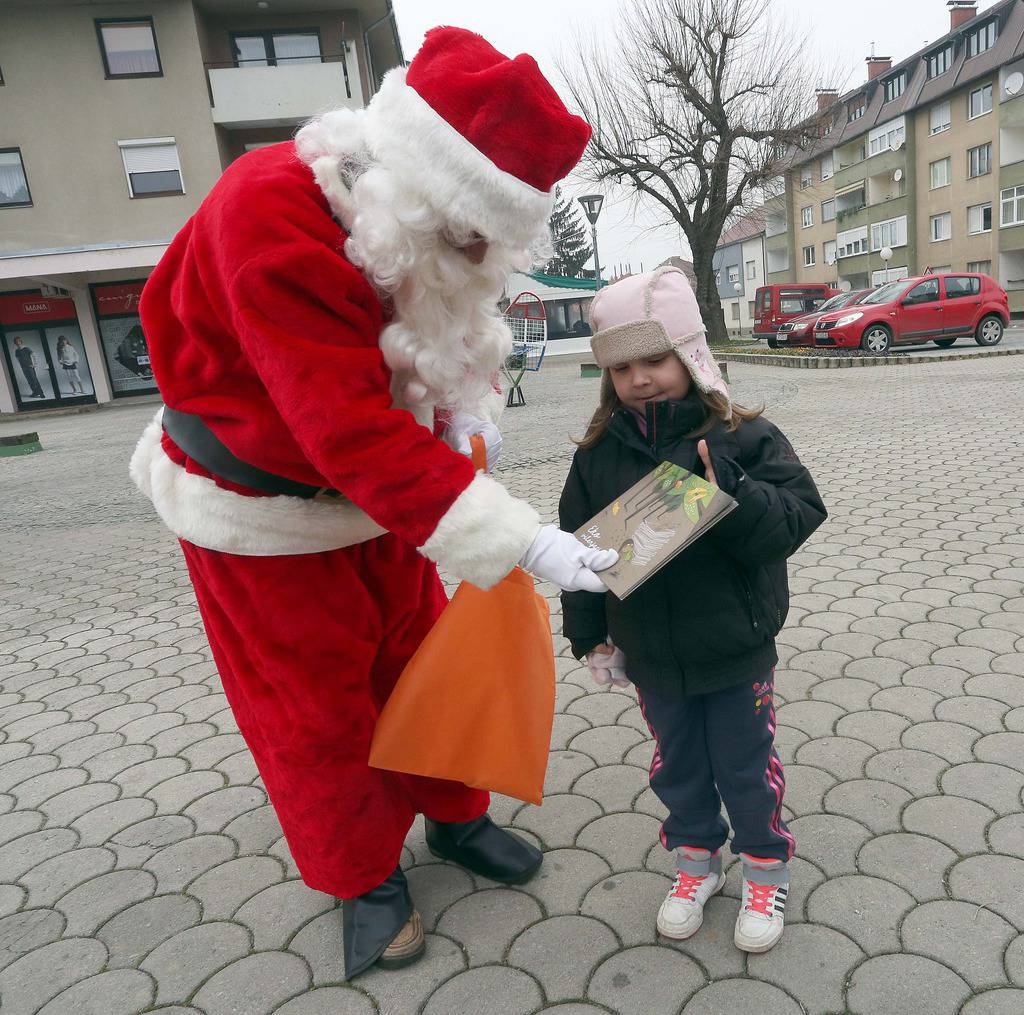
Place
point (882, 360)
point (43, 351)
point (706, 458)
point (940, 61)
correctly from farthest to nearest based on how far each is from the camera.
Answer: point (940, 61), point (43, 351), point (882, 360), point (706, 458)

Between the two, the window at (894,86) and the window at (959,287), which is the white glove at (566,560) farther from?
the window at (894,86)

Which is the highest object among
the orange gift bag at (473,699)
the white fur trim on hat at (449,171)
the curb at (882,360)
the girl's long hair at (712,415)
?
the white fur trim on hat at (449,171)

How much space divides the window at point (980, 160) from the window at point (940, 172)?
1.35 metres

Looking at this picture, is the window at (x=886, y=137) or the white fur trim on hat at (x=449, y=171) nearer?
the white fur trim on hat at (x=449, y=171)

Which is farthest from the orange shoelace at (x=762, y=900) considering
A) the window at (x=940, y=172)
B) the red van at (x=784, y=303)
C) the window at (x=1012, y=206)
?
the window at (x=940, y=172)

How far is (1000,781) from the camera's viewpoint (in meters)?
2.28

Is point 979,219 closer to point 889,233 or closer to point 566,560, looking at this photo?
point 889,233

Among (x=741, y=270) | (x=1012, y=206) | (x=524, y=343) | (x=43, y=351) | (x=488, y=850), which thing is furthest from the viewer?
(x=741, y=270)

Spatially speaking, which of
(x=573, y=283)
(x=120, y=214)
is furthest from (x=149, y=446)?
(x=573, y=283)

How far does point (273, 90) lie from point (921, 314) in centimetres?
1574

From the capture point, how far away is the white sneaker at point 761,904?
1.77m

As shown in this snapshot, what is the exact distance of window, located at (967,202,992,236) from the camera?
32.8m

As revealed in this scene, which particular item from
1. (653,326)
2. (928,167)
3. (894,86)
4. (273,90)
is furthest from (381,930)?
(894,86)

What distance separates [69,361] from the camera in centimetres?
2116
